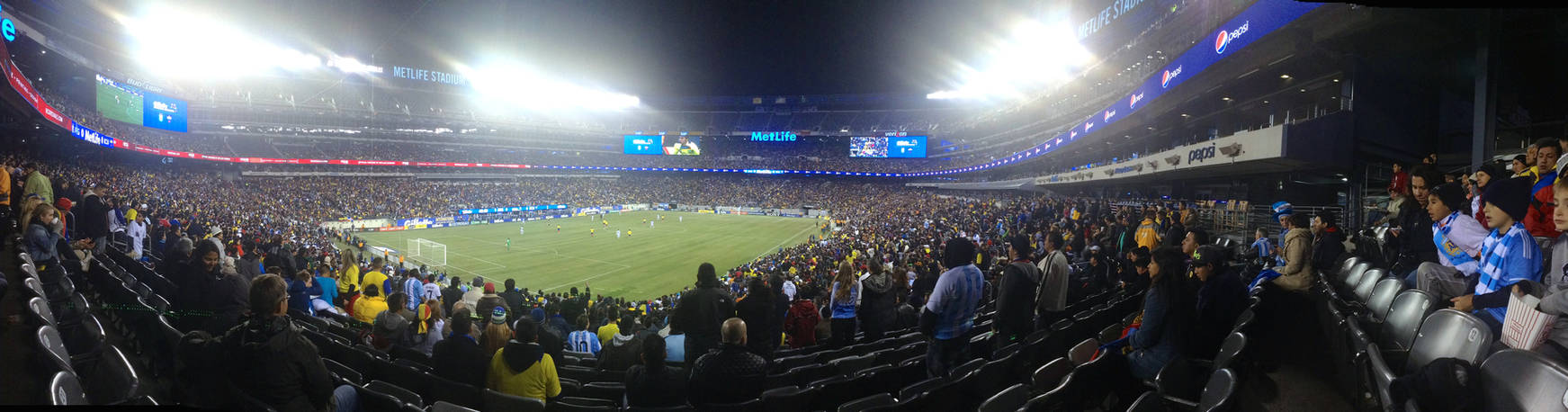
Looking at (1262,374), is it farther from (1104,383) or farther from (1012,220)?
(1012,220)

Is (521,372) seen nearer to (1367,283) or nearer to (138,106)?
(1367,283)

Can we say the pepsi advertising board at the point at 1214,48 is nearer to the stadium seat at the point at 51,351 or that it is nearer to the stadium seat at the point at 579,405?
the stadium seat at the point at 579,405

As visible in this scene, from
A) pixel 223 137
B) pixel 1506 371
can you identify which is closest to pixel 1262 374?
pixel 1506 371

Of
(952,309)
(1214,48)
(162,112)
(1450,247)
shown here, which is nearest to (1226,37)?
(1214,48)

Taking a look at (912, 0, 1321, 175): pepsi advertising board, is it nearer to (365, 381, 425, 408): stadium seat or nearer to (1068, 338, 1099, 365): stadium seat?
(1068, 338, 1099, 365): stadium seat

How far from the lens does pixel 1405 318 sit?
4238 millimetres

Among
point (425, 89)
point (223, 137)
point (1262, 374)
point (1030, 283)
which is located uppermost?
point (425, 89)

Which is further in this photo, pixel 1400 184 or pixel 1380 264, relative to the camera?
pixel 1400 184

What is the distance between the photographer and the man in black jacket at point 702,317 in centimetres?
Answer: 538

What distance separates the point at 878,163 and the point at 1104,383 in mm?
69322

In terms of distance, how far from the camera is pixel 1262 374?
488 cm

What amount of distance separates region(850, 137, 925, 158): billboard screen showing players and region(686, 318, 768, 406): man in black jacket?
63.3m

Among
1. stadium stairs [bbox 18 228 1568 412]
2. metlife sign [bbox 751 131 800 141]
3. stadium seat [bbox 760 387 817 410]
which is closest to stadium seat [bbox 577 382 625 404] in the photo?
stadium stairs [bbox 18 228 1568 412]

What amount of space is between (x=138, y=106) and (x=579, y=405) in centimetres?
4322
